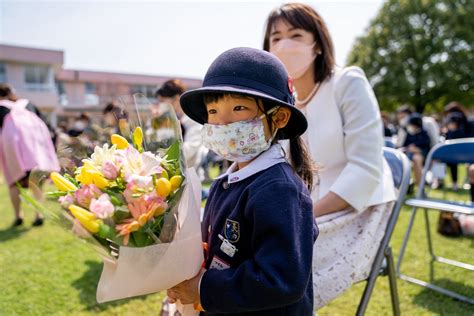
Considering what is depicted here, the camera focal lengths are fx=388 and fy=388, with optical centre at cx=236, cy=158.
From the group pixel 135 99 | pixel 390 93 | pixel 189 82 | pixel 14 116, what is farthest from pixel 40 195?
pixel 189 82

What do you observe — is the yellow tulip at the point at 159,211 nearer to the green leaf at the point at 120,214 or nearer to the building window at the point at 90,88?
the green leaf at the point at 120,214

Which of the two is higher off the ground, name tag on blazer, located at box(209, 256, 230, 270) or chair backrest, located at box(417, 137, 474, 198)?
name tag on blazer, located at box(209, 256, 230, 270)

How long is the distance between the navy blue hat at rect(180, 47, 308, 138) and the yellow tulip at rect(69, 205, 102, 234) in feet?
1.60

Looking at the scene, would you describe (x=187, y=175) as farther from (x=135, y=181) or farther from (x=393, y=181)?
(x=393, y=181)

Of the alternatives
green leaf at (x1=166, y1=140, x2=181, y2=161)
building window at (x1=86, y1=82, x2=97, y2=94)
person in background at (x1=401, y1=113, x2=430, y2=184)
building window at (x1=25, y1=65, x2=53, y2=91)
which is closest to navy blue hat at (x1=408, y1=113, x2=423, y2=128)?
person in background at (x1=401, y1=113, x2=430, y2=184)

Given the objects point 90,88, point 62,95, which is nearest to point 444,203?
point 62,95

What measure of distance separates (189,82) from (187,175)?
39.5 metres

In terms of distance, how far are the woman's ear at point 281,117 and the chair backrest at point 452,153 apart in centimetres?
261

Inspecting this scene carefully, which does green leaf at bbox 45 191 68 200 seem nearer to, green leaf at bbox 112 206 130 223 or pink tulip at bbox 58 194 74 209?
pink tulip at bbox 58 194 74 209

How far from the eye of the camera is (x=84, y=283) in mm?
3445

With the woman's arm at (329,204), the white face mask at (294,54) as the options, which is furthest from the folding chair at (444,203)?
the white face mask at (294,54)

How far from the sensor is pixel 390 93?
26141mm

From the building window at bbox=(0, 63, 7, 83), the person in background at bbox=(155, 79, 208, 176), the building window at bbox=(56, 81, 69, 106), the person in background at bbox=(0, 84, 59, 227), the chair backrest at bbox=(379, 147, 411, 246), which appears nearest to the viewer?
the chair backrest at bbox=(379, 147, 411, 246)

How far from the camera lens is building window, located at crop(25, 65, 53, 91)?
29156 mm
